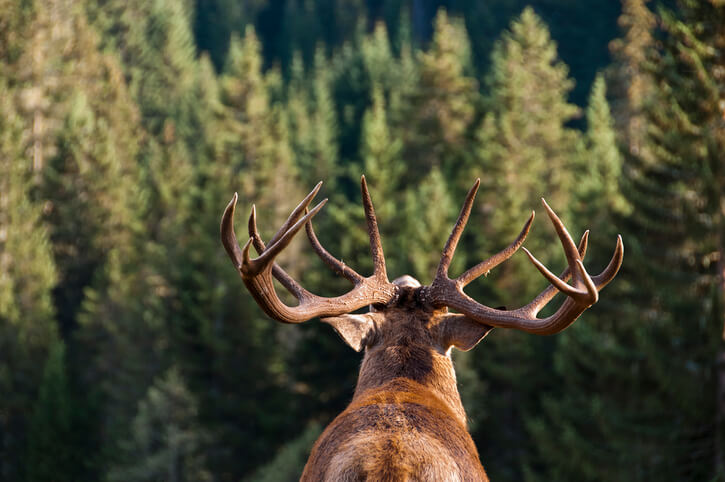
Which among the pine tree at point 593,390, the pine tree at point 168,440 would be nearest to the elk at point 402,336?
→ the pine tree at point 593,390

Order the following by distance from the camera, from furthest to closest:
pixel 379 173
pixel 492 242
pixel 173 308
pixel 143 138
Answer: pixel 143 138 < pixel 173 308 < pixel 379 173 < pixel 492 242

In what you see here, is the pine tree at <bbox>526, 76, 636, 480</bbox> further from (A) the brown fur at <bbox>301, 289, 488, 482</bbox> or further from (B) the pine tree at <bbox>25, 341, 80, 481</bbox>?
(B) the pine tree at <bbox>25, 341, 80, 481</bbox>

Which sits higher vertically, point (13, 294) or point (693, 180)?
point (693, 180)

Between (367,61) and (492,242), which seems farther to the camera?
(367,61)

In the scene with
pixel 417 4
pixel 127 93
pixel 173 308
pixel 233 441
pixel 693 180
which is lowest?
pixel 233 441

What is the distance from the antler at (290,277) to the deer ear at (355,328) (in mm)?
89

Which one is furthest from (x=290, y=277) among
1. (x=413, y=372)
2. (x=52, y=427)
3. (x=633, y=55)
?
(x=633, y=55)

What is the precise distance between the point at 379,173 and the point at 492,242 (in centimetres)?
540

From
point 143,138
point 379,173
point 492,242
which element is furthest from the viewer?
point 143,138

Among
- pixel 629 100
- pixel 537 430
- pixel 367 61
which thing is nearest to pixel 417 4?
pixel 367 61

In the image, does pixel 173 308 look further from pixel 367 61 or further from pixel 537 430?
pixel 367 61

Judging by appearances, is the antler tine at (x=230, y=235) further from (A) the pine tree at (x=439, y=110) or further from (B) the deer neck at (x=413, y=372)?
(A) the pine tree at (x=439, y=110)

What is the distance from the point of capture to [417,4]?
10425cm

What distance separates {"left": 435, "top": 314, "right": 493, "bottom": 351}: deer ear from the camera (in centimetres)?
603
